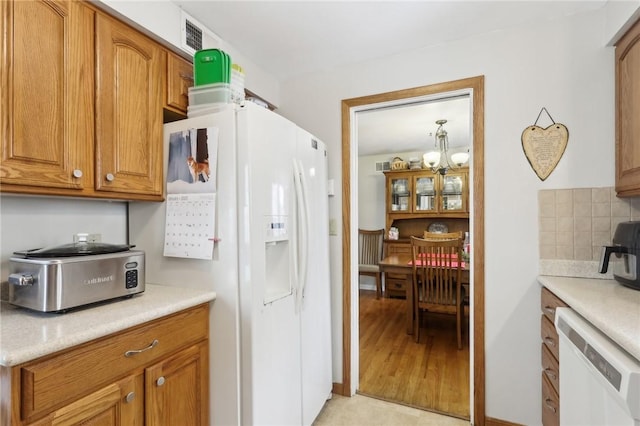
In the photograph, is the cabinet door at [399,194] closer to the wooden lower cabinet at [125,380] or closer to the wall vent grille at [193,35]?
the wall vent grille at [193,35]

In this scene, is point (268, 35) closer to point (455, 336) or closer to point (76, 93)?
point (76, 93)

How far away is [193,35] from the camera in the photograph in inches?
64.6

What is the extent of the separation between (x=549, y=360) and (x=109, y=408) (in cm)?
191

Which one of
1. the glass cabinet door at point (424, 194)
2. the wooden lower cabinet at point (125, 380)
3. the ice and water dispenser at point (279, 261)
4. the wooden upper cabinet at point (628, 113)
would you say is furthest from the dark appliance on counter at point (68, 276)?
the glass cabinet door at point (424, 194)

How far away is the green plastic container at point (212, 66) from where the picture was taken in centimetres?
150

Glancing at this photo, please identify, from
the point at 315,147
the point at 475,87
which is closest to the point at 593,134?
the point at 475,87


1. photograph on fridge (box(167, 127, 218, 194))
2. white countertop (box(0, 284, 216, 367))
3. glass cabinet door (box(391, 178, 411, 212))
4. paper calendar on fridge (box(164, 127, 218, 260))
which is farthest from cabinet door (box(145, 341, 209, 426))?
glass cabinet door (box(391, 178, 411, 212))

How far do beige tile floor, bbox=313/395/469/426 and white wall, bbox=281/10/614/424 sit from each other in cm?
34

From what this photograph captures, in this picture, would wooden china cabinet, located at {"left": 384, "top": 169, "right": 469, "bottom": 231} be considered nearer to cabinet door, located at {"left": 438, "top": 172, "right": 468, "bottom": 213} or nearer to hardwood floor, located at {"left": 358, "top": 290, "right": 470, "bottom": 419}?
cabinet door, located at {"left": 438, "top": 172, "right": 468, "bottom": 213}

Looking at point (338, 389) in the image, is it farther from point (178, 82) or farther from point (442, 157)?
point (442, 157)

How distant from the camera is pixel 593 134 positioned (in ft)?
5.27

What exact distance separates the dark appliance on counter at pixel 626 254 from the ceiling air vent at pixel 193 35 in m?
2.29

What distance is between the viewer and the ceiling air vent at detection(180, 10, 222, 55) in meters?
1.59

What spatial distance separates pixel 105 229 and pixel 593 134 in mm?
2625
